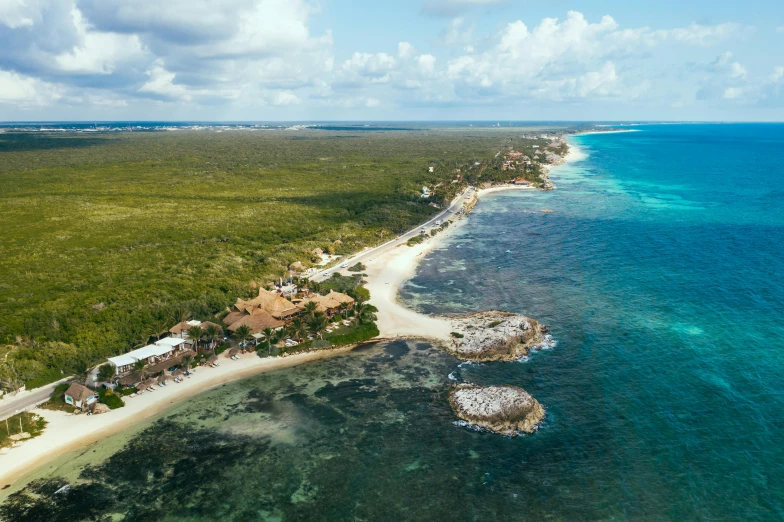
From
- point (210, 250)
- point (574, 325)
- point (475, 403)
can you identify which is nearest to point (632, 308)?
point (574, 325)

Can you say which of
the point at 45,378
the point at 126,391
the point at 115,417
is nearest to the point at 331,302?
the point at 126,391

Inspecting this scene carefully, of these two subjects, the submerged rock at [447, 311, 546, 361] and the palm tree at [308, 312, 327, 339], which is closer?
the submerged rock at [447, 311, 546, 361]

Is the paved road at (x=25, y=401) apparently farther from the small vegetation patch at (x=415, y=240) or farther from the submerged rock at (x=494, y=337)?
the small vegetation patch at (x=415, y=240)

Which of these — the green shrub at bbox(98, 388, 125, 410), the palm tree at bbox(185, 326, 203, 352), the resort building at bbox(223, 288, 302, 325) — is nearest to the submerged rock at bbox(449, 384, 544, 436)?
the resort building at bbox(223, 288, 302, 325)

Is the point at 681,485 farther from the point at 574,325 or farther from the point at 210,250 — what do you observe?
the point at 210,250

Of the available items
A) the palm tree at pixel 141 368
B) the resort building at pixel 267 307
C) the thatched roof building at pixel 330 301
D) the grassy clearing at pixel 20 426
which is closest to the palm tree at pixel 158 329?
the palm tree at pixel 141 368

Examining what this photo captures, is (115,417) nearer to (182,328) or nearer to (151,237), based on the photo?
(182,328)

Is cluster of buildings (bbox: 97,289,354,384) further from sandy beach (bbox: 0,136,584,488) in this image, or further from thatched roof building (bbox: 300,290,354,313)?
sandy beach (bbox: 0,136,584,488)
